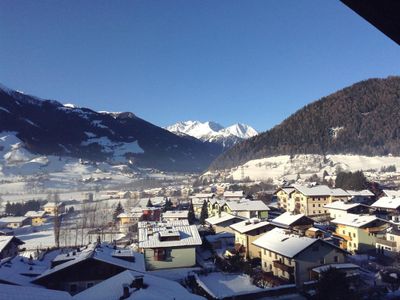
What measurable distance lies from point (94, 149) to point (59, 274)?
506 ft

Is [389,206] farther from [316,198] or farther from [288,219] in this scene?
[288,219]

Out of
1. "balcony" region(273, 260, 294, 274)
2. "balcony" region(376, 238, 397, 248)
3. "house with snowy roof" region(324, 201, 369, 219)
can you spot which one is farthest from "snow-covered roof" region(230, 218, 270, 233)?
"house with snowy roof" region(324, 201, 369, 219)

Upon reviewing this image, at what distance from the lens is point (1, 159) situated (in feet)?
382

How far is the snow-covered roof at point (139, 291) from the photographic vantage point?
33.3 feet

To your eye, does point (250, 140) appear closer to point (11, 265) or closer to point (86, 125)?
point (11, 265)

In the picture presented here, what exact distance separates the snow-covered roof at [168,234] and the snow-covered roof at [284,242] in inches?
137

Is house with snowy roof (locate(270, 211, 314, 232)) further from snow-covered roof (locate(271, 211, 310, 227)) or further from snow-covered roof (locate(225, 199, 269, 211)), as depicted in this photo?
snow-covered roof (locate(225, 199, 269, 211))

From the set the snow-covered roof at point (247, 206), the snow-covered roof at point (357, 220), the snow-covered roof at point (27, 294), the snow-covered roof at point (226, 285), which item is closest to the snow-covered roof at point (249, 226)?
the snow-covered roof at point (226, 285)

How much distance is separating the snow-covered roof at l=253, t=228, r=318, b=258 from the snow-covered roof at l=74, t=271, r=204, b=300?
685 cm

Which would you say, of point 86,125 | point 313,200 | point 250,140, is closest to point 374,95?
point 250,140

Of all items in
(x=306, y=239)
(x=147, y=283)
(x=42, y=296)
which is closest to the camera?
(x=42, y=296)

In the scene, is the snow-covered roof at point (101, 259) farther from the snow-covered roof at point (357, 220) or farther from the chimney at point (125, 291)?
the snow-covered roof at point (357, 220)

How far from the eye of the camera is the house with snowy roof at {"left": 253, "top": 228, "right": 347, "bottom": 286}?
16.5 metres

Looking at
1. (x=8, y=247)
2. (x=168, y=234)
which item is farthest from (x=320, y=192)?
(x=8, y=247)
